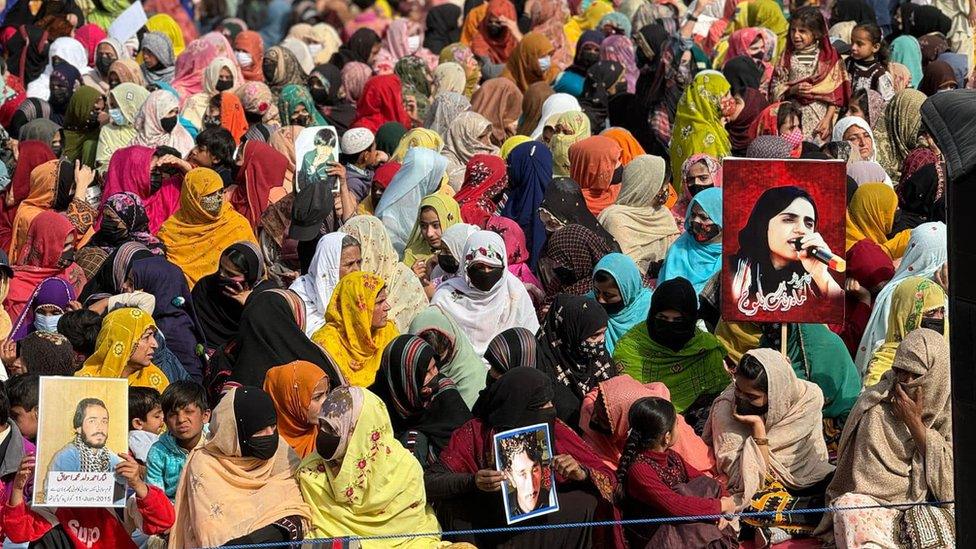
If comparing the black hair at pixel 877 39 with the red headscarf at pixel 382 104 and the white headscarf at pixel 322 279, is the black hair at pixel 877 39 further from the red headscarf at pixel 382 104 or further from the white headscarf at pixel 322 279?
the white headscarf at pixel 322 279

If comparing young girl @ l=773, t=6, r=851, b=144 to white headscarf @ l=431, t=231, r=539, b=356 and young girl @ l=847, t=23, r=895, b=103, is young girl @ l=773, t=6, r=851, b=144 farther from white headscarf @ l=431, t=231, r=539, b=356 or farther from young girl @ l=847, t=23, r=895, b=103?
white headscarf @ l=431, t=231, r=539, b=356

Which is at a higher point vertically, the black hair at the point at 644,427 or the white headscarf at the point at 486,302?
the white headscarf at the point at 486,302

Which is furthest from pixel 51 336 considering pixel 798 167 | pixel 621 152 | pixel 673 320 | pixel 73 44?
pixel 73 44

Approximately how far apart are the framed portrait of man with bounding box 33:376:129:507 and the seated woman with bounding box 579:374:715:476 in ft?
6.54

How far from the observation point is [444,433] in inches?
316

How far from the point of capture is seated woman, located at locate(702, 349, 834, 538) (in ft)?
25.4

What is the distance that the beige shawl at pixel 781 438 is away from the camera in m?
7.79

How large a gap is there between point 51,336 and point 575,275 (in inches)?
109

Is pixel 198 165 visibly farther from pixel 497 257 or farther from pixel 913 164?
pixel 913 164

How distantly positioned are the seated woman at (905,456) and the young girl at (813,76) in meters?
5.40

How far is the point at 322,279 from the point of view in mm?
9836

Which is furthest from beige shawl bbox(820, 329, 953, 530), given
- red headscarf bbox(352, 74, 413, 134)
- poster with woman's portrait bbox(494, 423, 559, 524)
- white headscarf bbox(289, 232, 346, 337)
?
red headscarf bbox(352, 74, 413, 134)

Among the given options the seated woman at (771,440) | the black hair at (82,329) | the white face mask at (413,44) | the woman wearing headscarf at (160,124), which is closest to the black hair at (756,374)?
the seated woman at (771,440)

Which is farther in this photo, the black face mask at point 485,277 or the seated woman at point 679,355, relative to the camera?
the black face mask at point 485,277
